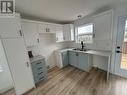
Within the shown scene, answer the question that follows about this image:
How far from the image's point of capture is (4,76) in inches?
69.9

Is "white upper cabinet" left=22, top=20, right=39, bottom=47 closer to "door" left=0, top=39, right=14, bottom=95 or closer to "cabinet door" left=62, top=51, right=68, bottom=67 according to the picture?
"door" left=0, top=39, right=14, bottom=95

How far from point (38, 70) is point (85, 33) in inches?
107

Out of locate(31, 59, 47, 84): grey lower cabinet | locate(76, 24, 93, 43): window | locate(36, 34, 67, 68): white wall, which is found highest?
locate(76, 24, 93, 43): window

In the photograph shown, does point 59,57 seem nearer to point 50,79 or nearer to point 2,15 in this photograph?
point 50,79

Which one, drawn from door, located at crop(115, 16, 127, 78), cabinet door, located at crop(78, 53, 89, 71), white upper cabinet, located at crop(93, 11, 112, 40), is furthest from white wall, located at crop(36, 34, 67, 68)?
door, located at crop(115, 16, 127, 78)

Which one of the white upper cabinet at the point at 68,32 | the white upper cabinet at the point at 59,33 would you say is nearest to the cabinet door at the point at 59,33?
the white upper cabinet at the point at 59,33

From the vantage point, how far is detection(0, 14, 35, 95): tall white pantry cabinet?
1597 millimetres

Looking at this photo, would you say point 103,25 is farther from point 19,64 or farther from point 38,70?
point 19,64

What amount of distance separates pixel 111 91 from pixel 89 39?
215 cm

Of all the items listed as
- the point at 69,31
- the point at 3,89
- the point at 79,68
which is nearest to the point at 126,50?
the point at 79,68

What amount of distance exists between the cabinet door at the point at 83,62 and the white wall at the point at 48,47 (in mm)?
1350

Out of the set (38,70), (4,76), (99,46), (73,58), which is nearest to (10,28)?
(4,76)

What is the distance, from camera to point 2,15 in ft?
5.17

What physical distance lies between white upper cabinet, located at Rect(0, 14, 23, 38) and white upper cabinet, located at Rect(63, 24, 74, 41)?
7.42ft
